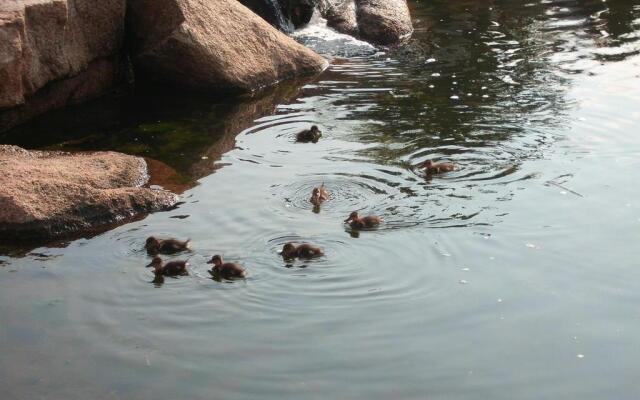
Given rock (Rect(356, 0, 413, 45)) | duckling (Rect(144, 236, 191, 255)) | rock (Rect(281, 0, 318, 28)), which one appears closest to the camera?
duckling (Rect(144, 236, 191, 255))

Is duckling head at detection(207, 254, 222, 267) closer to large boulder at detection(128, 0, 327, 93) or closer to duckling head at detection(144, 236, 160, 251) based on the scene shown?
duckling head at detection(144, 236, 160, 251)

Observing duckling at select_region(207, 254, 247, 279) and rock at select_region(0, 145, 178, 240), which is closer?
duckling at select_region(207, 254, 247, 279)

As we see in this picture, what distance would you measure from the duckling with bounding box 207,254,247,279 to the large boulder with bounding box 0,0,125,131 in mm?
4890

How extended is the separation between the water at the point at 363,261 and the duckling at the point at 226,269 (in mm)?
97

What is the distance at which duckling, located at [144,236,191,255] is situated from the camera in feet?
30.5

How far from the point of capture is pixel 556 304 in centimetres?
830

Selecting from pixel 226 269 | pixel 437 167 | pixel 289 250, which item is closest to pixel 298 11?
pixel 437 167

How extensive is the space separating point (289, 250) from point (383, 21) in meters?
10.9

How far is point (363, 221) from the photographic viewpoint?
31.9 ft

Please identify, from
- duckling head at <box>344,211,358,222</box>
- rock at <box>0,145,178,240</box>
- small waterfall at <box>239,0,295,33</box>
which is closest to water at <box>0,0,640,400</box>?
duckling head at <box>344,211,358,222</box>

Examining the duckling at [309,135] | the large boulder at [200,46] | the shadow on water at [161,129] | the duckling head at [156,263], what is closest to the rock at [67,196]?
the shadow on water at [161,129]

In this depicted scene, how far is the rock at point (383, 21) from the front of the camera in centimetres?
1897

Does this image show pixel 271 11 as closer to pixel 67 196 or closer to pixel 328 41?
pixel 328 41

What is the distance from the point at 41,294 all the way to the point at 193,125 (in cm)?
551
